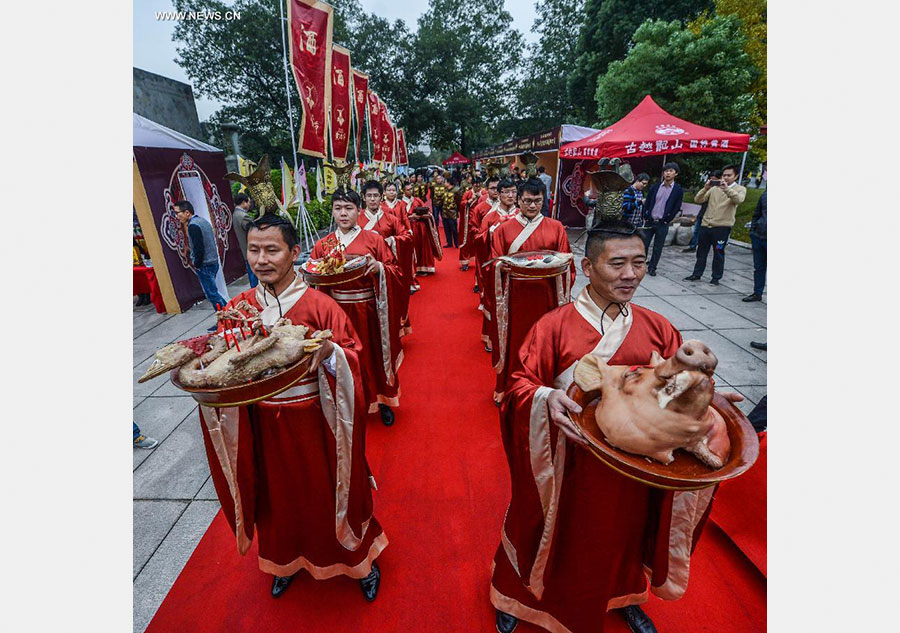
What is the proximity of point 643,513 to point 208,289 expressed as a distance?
670 centimetres

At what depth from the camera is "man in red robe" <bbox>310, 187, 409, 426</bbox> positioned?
12.9 feet

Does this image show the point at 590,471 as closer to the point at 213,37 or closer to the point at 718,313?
the point at 718,313

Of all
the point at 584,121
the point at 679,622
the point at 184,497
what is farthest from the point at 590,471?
the point at 584,121

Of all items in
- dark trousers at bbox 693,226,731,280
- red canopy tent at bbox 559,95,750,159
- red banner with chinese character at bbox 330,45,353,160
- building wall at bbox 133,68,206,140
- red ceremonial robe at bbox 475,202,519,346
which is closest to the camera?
red ceremonial robe at bbox 475,202,519,346

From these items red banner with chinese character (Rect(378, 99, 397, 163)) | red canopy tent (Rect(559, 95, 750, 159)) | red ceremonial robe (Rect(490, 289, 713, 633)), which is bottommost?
red ceremonial robe (Rect(490, 289, 713, 633))

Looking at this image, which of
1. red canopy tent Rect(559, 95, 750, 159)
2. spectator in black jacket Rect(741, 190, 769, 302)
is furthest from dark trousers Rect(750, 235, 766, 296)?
red canopy tent Rect(559, 95, 750, 159)

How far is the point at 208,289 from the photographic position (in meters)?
6.37

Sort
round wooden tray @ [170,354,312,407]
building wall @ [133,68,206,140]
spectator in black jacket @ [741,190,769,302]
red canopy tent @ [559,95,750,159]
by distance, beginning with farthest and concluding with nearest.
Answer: building wall @ [133,68,206,140] → red canopy tent @ [559,95,750,159] → spectator in black jacket @ [741,190,769,302] → round wooden tray @ [170,354,312,407]

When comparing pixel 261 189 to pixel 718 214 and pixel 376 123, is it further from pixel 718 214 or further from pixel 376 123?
pixel 376 123

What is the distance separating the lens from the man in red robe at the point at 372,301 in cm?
394

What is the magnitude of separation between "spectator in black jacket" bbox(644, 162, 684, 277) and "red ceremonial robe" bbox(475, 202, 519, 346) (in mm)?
3478

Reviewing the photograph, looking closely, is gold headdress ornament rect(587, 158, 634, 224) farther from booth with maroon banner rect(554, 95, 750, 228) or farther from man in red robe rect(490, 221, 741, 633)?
booth with maroon banner rect(554, 95, 750, 228)

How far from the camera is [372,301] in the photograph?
405 centimetres

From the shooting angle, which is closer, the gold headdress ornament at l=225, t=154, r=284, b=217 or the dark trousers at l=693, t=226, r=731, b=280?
the gold headdress ornament at l=225, t=154, r=284, b=217
